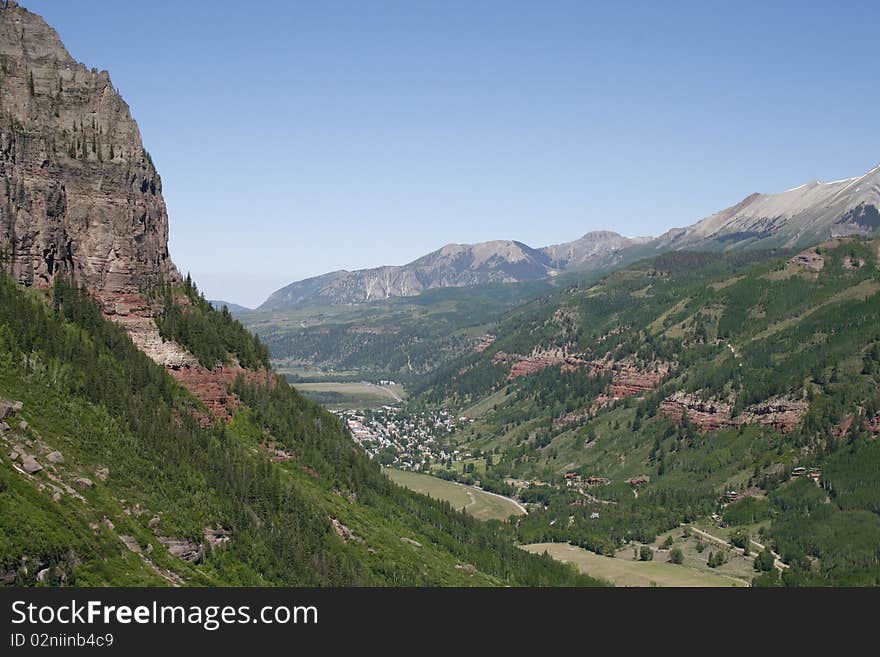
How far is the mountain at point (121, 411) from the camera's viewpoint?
4739 inches

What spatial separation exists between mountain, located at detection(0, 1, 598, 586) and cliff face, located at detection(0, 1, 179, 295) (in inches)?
11.5

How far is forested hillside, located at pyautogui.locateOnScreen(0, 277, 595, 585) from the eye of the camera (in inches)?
4328

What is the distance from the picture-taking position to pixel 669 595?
87.7m

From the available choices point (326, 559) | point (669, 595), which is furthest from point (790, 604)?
point (326, 559)

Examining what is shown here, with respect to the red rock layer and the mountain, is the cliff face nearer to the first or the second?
the mountain

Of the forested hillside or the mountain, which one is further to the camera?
Result: the mountain

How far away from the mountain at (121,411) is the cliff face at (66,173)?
29cm

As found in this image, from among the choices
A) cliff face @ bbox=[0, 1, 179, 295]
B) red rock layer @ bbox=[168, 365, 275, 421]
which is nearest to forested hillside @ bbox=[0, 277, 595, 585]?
red rock layer @ bbox=[168, 365, 275, 421]

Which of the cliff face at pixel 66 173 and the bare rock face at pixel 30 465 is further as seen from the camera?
the cliff face at pixel 66 173

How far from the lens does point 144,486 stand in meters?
136

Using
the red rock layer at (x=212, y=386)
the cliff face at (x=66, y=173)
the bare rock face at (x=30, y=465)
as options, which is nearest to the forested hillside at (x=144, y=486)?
the bare rock face at (x=30, y=465)

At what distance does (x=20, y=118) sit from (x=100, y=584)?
101543 mm

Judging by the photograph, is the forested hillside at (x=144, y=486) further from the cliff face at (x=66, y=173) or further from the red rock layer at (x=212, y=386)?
the cliff face at (x=66, y=173)

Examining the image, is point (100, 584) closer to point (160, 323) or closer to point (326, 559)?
point (326, 559)
